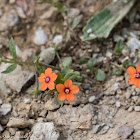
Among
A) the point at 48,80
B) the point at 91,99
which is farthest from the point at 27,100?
the point at 91,99

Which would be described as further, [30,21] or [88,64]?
[30,21]

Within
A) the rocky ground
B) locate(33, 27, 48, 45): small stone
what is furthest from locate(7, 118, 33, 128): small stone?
locate(33, 27, 48, 45): small stone

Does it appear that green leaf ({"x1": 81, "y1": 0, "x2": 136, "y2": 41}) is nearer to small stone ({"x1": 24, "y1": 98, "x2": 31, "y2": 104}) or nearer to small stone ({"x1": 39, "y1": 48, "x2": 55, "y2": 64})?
small stone ({"x1": 39, "y1": 48, "x2": 55, "y2": 64})

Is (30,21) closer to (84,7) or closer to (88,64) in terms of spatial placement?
(84,7)

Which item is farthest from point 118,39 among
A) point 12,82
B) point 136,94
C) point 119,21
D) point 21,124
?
point 21,124

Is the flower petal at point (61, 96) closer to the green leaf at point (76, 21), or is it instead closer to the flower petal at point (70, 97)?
the flower petal at point (70, 97)

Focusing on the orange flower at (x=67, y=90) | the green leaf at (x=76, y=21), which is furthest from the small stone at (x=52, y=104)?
the green leaf at (x=76, y=21)
